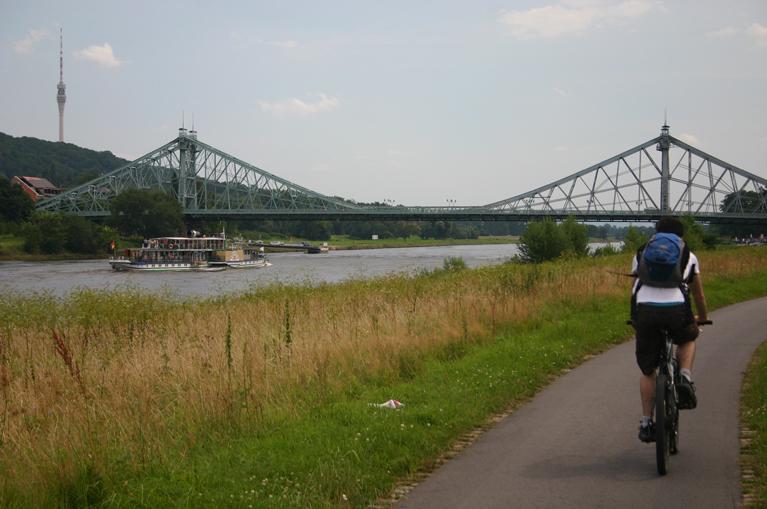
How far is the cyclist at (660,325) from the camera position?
212 inches

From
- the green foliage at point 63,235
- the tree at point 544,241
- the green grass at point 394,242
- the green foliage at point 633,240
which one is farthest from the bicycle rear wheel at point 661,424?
the green grass at point 394,242

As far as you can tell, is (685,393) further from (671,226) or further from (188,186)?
(188,186)

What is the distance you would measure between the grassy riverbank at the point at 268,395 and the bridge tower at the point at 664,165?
80920 mm

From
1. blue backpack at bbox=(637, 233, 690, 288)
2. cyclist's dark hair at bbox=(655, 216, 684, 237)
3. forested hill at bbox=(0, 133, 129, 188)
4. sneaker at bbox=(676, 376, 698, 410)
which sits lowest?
sneaker at bbox=(676, 376, 698, 410)

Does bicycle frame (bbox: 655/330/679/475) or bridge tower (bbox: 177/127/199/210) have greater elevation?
bridge tower (bbox: 177/127/199/210)

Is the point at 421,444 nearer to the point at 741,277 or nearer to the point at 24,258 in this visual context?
the point at 741,277

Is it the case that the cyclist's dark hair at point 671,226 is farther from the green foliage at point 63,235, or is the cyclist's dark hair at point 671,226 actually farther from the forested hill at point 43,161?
the forested hill at point 43,161

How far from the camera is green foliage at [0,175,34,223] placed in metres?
76.4

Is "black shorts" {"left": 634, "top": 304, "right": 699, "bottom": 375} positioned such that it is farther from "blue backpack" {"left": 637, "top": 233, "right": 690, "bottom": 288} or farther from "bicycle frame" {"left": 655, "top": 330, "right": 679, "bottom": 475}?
"blue backpack" {"left": 637, "top": 233, "right": 690, "bottom": 288}

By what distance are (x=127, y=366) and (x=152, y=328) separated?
194 inches

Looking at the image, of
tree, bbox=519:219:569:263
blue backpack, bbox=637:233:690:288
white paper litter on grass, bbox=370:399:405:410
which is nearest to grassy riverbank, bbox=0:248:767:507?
white paper litter on grass, bbox=370:399:405:410

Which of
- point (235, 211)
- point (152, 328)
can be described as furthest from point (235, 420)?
point (235, 211)

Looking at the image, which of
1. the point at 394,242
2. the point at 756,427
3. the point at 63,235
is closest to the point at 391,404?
the point at 756,427

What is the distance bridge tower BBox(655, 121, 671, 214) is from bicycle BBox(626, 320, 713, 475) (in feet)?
291
